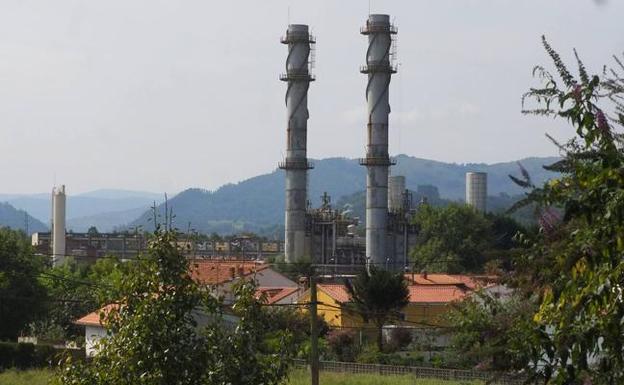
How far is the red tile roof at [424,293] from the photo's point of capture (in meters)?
59.1

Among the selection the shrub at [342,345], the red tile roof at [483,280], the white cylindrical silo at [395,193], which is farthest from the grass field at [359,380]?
the white cylindrical silo at [395,193]

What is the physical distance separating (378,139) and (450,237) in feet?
48.4

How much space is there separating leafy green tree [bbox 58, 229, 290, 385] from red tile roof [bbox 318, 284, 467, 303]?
1675 inches

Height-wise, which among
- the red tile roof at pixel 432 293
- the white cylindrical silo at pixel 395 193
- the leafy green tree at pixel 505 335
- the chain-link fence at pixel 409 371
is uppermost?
the white cylindrical silo at pixel 395 193

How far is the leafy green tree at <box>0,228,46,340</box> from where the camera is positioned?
52.5 m

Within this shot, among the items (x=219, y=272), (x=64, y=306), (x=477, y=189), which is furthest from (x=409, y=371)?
(x=477, y=189)

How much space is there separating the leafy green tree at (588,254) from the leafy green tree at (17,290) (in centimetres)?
4703

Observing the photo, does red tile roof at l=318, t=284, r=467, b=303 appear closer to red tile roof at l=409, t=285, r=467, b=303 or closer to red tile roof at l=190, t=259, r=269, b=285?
red tile roof at l=409, t=285, r=467, b=303

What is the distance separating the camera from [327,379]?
37.9 m

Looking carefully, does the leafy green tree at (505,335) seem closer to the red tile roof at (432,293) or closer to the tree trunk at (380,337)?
the tree trunk at (380,337)

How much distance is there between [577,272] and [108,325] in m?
10.0

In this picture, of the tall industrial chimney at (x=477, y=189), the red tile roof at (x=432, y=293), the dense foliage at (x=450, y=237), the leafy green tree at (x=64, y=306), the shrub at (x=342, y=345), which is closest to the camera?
the shrub at (x=342, y=345)

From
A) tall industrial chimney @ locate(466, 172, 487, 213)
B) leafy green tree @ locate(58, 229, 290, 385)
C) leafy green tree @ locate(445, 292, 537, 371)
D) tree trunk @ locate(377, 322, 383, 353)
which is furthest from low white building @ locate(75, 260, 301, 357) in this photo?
tall industrial chimney @ locate(466, 172, 487, 213)

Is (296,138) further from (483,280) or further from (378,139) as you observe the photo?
(483,280)
